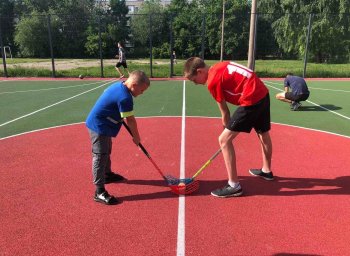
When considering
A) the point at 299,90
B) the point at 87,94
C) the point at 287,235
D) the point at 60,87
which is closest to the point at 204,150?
the point at 287,235

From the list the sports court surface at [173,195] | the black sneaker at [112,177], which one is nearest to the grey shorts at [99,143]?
the sports court surface at [173,195]

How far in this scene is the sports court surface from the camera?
350 cm

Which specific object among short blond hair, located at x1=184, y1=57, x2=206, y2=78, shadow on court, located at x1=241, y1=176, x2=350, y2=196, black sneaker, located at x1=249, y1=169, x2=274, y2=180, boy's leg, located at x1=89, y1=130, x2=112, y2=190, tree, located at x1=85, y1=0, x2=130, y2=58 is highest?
tree, located at x1=85, y1=0, x2=130, y2=58

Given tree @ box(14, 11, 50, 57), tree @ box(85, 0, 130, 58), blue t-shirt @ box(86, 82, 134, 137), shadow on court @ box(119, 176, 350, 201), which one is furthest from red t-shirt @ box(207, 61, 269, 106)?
tree @ box(14, 11, 50, 57)

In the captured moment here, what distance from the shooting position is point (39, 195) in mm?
4527

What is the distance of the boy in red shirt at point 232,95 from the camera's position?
159 inches

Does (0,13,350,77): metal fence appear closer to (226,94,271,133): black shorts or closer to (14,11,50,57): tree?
(14,11,50,57): tree

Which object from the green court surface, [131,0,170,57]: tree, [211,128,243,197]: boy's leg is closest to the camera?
[211,128,243,197]: boy's leg

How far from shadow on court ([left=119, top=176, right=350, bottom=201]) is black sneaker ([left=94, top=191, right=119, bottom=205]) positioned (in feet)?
0.56

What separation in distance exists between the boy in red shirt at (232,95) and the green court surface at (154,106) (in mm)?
4116

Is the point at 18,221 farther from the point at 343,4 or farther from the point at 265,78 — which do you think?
the point at 343,4

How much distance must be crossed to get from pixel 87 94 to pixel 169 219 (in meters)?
9.68

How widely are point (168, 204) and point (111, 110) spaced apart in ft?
4.44

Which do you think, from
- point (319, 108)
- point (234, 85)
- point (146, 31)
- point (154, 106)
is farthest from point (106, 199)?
point (146, 31)
